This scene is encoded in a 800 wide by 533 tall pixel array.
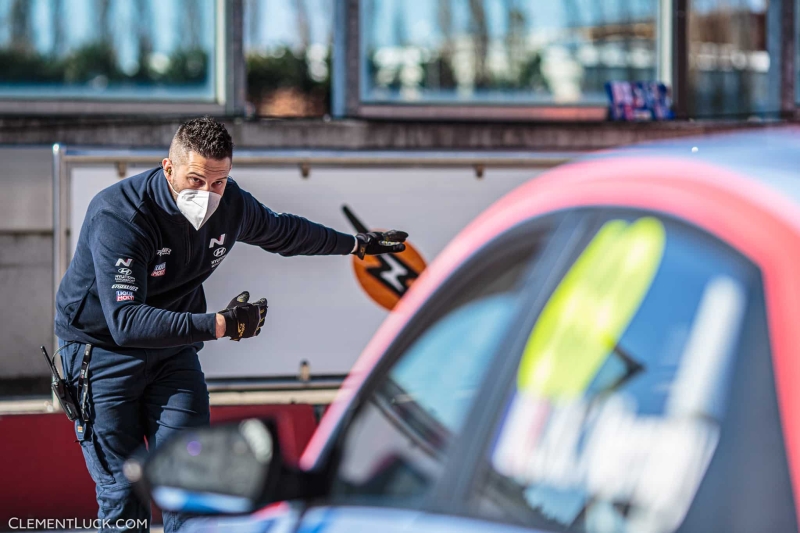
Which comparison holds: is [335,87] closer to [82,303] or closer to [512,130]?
[512,130]

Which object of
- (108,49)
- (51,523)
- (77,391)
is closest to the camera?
(77,391)

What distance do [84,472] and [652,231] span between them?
467 centimetres

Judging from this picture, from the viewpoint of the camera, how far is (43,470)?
5559mm

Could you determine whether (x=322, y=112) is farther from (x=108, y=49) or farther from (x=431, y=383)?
(x=431, y=383)

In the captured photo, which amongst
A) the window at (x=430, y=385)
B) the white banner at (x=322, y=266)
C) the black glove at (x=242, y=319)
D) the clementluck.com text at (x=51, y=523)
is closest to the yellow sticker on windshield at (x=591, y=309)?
the window at (x=430, y=385)

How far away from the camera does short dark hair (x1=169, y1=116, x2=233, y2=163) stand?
137 inches

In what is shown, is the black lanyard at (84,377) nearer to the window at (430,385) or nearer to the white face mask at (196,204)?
the white face mask at (196,204)

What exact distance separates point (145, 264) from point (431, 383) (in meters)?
1.74

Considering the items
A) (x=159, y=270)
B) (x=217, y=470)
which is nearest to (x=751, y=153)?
(x=217, y=470)

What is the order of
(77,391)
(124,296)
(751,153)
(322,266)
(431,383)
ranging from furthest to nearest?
1. (322,266)
2. (77,391)
3. (124,296)
4. (431,383)
5. (751,153)

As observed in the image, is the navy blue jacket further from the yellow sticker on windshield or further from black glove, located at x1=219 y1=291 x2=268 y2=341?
the yellow sticker on windshield

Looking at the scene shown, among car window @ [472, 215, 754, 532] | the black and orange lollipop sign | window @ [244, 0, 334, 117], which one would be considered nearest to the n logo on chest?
car window @ [472, 215, 754, 532]

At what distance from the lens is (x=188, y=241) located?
12.0 feet

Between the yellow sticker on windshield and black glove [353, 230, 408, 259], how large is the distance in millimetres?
2547
